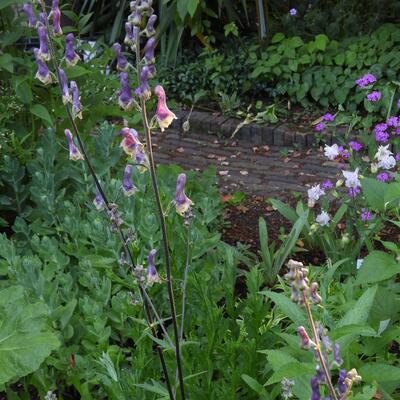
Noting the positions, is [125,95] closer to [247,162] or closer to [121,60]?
[121,60]

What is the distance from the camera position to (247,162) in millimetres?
5504

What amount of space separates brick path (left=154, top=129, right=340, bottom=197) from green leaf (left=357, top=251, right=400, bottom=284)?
94.5 inches

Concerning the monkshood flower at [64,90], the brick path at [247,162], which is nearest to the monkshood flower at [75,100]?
the monkshood flower at [64,90]

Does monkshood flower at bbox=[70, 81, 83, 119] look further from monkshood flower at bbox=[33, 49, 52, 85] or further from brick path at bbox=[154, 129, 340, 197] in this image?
brick path at bbox=[154, 129, 340, 197]

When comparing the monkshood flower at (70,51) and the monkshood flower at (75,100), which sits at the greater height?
the monkshood flower at (70,51)

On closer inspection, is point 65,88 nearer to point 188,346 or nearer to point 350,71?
point 188,346

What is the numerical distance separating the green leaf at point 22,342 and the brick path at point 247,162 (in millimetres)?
2952

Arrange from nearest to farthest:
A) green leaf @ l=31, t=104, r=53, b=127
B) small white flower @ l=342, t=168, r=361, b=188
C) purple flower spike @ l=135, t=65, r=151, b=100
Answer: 1. purple flower spike @ l=135, t=65, r=151, b=100
2. small white flower @ l=342, t=168, r=361, b=188
3. green leaf @ l=31, t=104, r=53, b=127

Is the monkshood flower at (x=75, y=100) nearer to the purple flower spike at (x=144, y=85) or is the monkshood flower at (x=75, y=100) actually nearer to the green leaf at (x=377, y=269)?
the purple flower spike at (x=144, y=85)

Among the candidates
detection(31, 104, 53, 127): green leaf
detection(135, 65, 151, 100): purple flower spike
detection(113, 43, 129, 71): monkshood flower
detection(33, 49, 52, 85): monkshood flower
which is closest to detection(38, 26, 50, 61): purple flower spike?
detection(33, 49, 52, 85): monkshood flower

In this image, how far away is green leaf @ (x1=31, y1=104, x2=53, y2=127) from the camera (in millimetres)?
3332

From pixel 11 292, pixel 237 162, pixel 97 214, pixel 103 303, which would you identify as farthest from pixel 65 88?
pixel 237 162

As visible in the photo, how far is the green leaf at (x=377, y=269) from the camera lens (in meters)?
2.23

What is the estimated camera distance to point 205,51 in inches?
265
